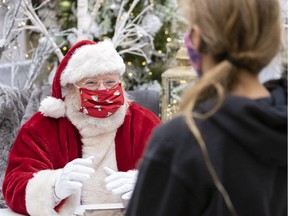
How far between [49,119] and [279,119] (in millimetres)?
1965

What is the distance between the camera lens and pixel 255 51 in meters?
Result: 1.34

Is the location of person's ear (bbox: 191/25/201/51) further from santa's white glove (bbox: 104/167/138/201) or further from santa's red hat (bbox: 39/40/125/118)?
santa's red hat (bbox: 39/40/125/118)

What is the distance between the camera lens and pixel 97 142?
3158 millimetres

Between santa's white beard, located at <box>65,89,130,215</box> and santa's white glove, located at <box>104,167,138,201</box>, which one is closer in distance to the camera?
santa's white glove, located at <box>104,167,138,201</box>

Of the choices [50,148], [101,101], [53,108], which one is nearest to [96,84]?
[101,101]

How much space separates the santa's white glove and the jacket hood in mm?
1427

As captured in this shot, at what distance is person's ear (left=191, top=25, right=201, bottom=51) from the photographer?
1.36 metres

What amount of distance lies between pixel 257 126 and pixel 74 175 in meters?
1.58

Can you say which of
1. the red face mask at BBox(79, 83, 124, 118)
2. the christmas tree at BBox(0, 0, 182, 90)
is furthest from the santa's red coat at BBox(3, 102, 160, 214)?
the christmas tree at BBox(0, 0, 182, 90)

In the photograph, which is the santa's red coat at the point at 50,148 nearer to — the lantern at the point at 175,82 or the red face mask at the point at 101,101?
the red face mask at the point at 101,101

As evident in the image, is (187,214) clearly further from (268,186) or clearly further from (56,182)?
(56,182)

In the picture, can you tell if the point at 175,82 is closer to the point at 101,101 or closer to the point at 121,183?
the point at 101,101

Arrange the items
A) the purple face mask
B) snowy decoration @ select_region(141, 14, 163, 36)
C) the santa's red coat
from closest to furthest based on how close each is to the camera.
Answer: the purple face mask → the santa's red coat → snowy decoration @ select_region(141, 14, 163, 36)

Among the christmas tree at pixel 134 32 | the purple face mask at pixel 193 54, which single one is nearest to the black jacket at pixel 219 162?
the purple face mask at pixel 193 54
